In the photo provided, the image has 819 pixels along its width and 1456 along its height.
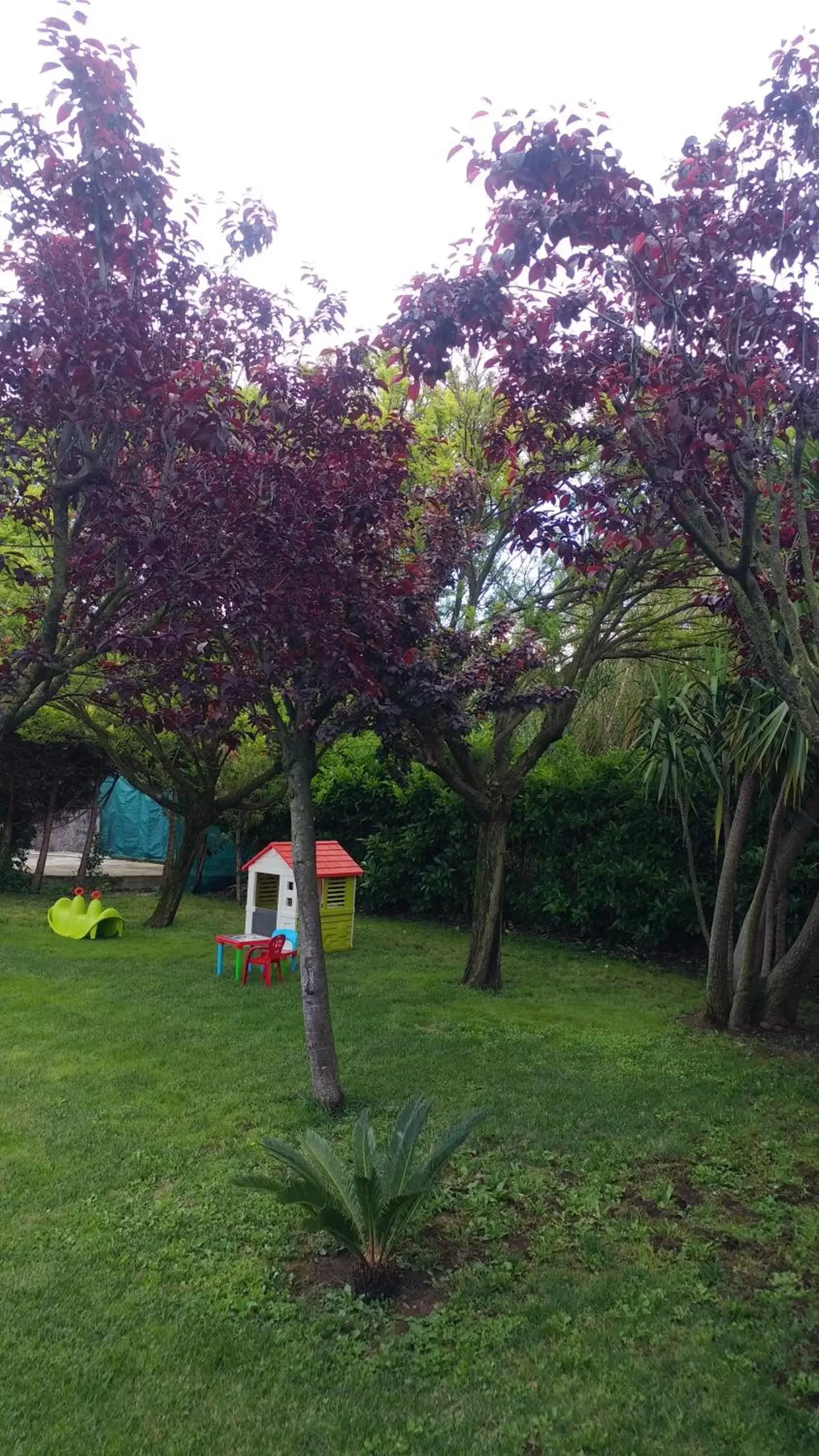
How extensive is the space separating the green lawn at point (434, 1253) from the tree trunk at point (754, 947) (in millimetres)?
450

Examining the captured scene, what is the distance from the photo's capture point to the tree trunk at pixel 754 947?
6.83m

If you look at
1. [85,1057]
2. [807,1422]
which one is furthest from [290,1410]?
[85,1057]

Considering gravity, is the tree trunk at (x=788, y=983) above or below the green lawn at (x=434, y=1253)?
above

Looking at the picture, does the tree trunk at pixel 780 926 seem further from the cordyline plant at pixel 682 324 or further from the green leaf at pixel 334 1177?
the green leaf at pixel 334 1177

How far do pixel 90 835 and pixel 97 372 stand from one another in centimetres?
1190

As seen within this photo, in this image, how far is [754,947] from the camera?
686 centimetres

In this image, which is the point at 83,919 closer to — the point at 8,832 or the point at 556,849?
the point at 8,832

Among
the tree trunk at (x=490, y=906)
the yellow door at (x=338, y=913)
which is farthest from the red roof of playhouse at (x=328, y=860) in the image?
the tree trunk at (x=490, y=906)

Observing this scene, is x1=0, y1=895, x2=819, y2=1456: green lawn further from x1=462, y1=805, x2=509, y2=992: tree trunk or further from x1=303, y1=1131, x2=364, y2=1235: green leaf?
x1=462, y1=805, x2=509, y2=992: tree trunk

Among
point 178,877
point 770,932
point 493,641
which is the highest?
point 493,641

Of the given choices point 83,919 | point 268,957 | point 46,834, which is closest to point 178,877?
point 83,919

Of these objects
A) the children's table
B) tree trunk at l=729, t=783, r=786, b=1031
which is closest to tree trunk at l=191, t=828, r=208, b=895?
the children's table

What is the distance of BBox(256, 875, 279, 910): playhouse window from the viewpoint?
10.5 metres

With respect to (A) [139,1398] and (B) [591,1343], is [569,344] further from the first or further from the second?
(A) [139,1398]
